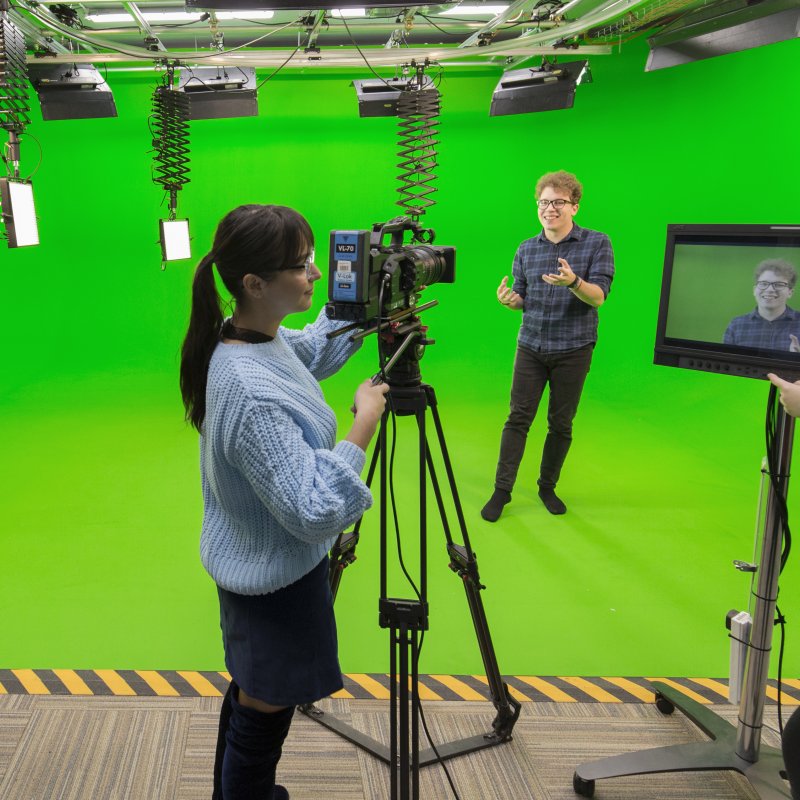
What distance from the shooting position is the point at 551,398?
336cm

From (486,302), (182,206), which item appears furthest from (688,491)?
(182,206)

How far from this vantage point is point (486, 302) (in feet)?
18.4

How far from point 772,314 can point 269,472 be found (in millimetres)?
1114

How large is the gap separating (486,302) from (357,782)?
422 cm

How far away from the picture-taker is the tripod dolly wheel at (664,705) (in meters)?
2.11

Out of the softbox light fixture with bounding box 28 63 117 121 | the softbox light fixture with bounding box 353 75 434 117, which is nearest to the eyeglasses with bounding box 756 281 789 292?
the softbox light fixture with bounding box 353 75 434 117

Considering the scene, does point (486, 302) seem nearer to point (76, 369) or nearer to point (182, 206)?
point (182, 206)

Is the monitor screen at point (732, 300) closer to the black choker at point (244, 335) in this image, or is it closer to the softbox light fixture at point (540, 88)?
the black choker at point (244, 335)

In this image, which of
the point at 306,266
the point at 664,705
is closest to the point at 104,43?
the point at 306,266

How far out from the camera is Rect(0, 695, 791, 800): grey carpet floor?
184 cm

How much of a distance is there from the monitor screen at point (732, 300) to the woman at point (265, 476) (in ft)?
2.57

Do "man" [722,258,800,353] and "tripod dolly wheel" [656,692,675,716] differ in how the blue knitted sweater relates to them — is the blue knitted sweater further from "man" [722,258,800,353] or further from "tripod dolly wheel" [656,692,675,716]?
"tripod dolly wheel" [656,692,675,716]

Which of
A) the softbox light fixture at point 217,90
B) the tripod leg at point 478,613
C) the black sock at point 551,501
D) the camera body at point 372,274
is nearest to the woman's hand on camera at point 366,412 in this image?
the camera body at point 372,274

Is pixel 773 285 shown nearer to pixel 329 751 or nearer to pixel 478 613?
pixel 478 613
